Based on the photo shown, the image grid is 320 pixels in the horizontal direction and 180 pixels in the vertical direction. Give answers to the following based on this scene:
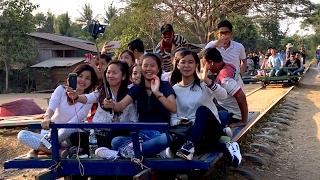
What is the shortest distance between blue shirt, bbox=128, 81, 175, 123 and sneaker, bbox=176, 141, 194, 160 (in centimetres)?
70

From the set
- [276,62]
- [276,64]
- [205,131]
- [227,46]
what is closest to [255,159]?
[227,46]

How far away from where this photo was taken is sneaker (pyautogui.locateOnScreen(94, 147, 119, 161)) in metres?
4.46

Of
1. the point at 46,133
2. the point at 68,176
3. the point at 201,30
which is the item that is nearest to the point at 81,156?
the point at 68,176

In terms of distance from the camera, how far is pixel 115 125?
4.16 meters

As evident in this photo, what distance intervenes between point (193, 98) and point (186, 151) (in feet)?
3.19

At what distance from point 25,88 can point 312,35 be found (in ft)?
132

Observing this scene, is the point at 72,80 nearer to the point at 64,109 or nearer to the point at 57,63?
the point at 64,109

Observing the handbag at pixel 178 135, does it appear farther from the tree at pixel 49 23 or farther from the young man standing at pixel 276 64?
the tree at pixel 49 23

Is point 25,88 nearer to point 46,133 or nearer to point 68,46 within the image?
point 68,46

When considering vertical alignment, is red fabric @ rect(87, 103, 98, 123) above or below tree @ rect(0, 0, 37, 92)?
below

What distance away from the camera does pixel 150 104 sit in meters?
4.92

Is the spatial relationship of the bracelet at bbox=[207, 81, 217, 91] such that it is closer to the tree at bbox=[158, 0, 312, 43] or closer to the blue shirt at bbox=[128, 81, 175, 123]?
the blue shirt at bbox=[128, 81, 175, 123]

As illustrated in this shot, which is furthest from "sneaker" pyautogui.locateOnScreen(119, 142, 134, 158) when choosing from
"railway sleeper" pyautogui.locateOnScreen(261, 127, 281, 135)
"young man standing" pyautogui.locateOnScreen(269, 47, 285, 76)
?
"young man standing" pyautogui.locateOnScreen(269, 47, 285, 76)

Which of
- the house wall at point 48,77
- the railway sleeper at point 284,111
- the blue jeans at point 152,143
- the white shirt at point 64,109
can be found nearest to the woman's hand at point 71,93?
the white shirt at point 64,109
